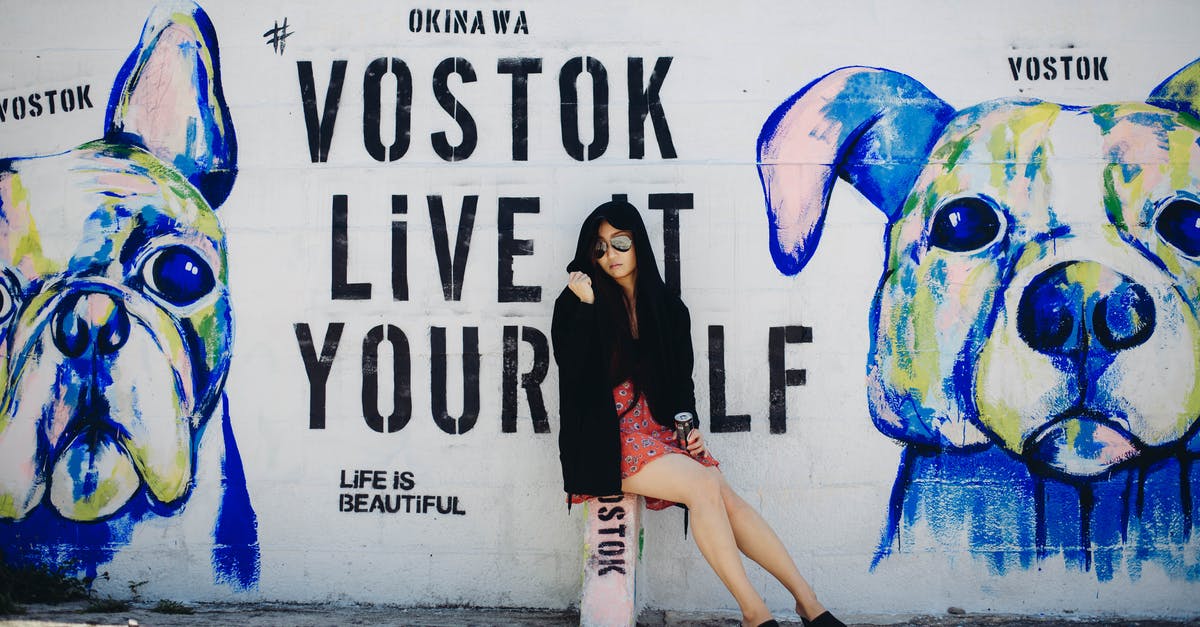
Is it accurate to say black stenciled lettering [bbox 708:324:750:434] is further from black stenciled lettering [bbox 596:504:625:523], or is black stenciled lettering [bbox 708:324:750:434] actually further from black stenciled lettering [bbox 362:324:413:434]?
black stenciled lettering [bbox 362:324:413:434]

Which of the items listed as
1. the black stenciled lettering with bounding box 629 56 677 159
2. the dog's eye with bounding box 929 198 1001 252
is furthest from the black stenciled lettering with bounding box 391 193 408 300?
the dog's eye with bounding box 929 198 1001 252

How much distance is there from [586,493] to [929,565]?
167 centimetres

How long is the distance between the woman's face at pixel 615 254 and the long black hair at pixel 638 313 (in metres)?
0.02

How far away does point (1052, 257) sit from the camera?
14.5ft

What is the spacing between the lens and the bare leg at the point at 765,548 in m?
3.69

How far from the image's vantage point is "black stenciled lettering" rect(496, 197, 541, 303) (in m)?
4.44

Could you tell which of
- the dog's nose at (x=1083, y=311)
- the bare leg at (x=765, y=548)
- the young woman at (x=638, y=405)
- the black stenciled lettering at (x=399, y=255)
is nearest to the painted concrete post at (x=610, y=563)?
the young woman at (x=638, y=405)

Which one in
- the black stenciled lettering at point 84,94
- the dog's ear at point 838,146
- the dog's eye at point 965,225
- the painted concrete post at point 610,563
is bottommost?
the painted concrete post at point 610,563

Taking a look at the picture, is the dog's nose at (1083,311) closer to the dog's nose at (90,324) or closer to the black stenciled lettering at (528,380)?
the black stenciled lettering at (528,380)

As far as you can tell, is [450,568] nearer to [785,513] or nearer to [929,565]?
[785,513]

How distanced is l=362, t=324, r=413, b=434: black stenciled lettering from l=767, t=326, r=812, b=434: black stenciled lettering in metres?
1.63

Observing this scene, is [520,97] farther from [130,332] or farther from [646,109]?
[130,332]

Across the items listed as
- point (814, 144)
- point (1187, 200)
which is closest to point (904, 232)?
point (814, 144)

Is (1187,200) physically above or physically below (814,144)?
below
